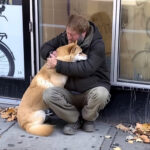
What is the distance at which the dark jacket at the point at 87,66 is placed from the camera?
161 inches

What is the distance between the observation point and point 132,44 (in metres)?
4.56

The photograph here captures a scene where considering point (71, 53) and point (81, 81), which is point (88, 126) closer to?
point (81, 81)

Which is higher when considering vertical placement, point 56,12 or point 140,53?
point 56,12

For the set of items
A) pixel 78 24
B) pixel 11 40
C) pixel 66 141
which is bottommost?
pixel 66 141

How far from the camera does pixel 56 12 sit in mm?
4832

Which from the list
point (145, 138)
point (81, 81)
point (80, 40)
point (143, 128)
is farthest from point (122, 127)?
point (80, 40)

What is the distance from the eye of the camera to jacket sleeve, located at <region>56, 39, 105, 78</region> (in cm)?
409

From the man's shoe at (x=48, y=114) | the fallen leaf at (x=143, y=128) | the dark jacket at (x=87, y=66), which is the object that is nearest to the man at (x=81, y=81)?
the dark jacket at (x=87, y=66)

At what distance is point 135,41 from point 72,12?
88 cm

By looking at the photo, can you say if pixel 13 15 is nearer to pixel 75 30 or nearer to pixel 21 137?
pixel 75 30

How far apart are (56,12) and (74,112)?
1.34 meters

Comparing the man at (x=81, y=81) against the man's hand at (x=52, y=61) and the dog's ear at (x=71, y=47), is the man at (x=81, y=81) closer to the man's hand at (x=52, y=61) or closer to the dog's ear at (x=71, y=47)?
the man's hand at (x=52, y=61)

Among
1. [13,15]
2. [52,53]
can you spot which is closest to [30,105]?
[52,53]

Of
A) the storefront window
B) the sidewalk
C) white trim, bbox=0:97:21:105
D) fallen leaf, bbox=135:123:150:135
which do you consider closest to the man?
the sidewalk
